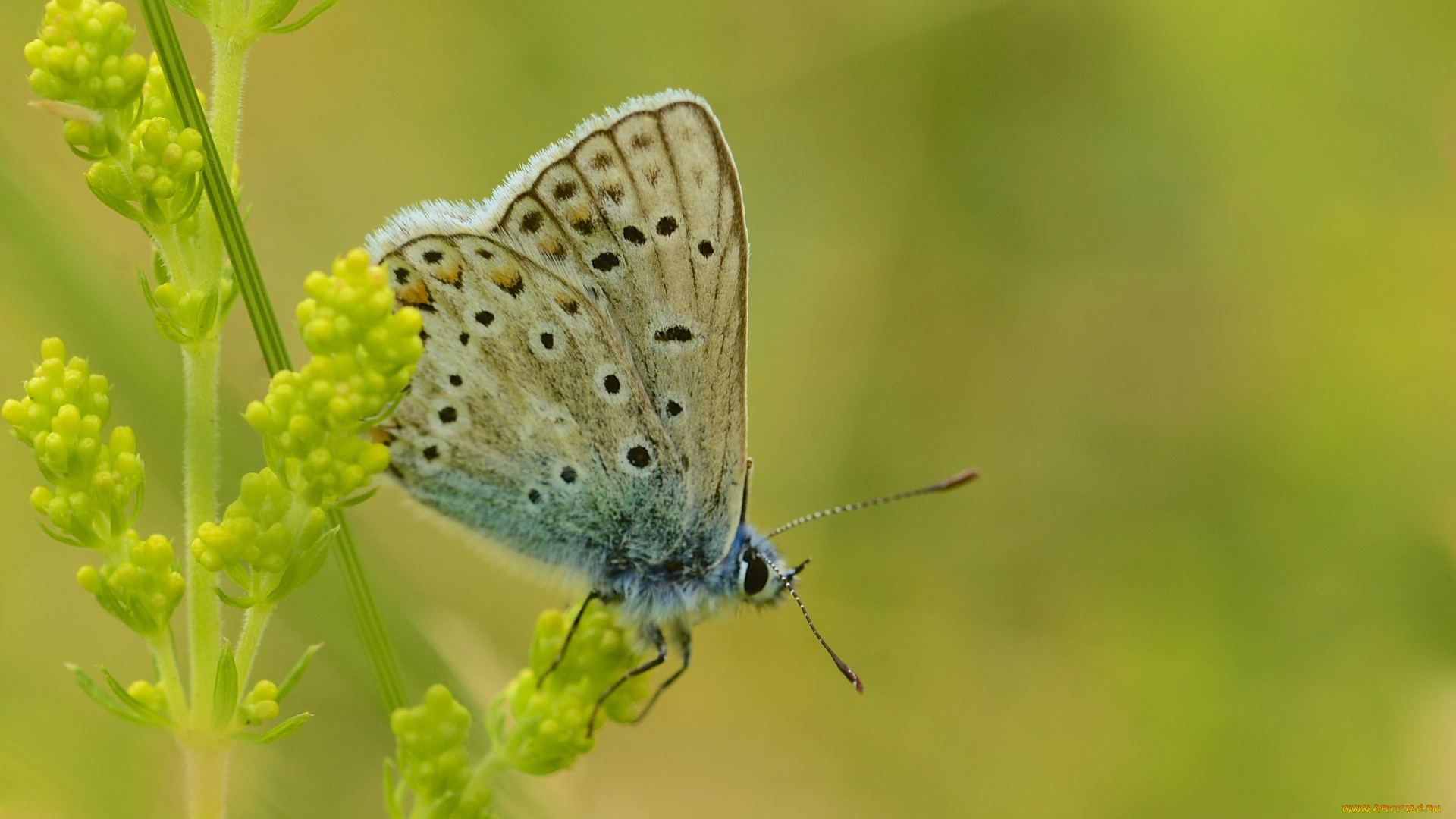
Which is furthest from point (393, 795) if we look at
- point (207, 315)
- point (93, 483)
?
point (207, 315)

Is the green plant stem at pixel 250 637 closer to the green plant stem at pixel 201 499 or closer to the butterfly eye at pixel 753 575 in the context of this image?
the green plant stem at pixel 201 499

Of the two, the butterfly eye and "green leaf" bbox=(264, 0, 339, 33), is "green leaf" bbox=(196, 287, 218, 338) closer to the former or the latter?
"green leaf" bbox=(264, 0, 339, 33)

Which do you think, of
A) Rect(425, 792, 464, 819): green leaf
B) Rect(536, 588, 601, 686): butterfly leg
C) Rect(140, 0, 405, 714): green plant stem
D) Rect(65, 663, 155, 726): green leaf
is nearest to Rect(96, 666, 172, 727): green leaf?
Rect(65, 663, 155, 726): green leaf

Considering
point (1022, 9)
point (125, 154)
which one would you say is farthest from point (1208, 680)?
point (125, 154)

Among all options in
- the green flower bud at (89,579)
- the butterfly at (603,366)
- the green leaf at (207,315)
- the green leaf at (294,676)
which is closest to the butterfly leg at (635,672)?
the butterfly at (603,366)

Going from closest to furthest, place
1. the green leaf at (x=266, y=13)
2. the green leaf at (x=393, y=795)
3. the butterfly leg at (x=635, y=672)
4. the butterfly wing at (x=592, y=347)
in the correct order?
the green leaf at (x=266, y=13) → the green leaf at (x=393, y=795) → the butterfly leg at (x=635, y=672) → the butterfly wing at (x=592, y=347)

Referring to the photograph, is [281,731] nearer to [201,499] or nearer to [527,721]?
[201,499]
